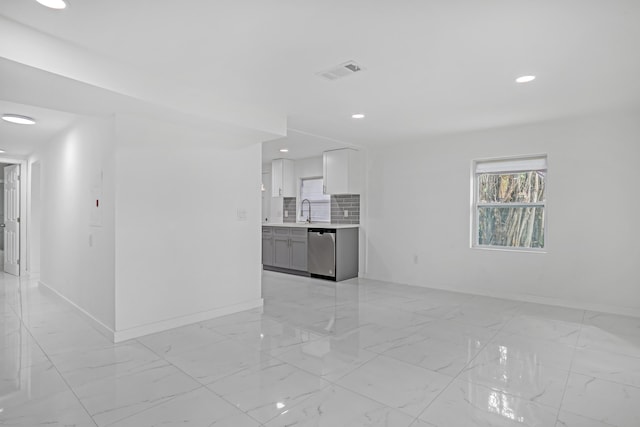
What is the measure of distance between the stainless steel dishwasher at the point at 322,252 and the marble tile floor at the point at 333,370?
1.81 meters

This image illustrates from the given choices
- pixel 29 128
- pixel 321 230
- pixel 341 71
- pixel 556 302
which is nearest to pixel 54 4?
pixel 341 71

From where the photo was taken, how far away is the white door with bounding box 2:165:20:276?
6449 millimetres

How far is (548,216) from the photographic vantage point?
452 centimetres

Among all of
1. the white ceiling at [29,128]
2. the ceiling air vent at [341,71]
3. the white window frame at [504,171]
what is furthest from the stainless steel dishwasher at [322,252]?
the white ceiling at [29,128]

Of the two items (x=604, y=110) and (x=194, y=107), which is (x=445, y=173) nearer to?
(x=604, y=110)

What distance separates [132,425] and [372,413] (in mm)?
1289

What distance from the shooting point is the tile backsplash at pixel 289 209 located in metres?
7.82

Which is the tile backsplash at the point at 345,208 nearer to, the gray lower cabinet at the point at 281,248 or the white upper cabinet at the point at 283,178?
the gray lower cabinet at the point at 281,248

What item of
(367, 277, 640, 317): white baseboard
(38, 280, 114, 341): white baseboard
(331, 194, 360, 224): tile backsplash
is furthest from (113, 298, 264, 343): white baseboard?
(367, 277, 640, 317): white baseboard

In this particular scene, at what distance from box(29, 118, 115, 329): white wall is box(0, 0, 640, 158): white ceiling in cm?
120

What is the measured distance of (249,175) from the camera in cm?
428

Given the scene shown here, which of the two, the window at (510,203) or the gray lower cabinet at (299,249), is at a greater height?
the window at (510,203)

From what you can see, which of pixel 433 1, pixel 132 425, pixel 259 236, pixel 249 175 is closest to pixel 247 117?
pixel 249 175

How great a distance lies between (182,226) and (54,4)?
2.12 meters
